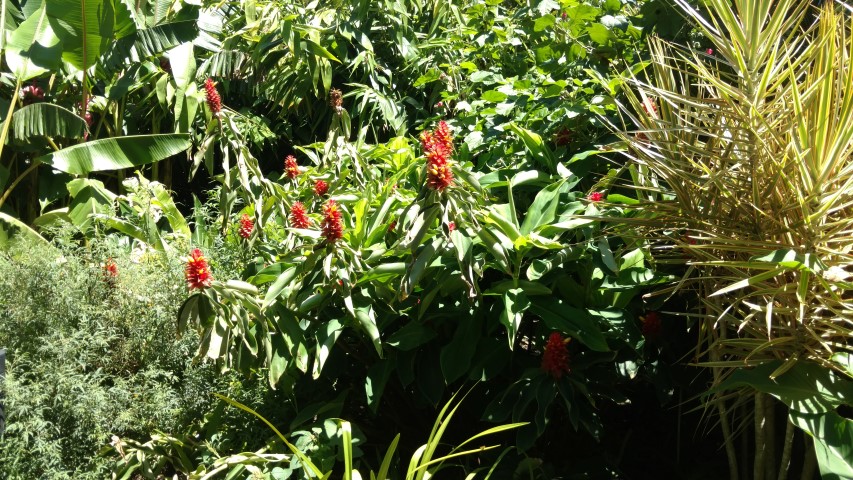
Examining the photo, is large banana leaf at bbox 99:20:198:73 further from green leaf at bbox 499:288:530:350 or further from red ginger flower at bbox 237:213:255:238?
green leaf at bbox 499:288:530:350

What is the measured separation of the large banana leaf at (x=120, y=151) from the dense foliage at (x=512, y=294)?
718 millimetres

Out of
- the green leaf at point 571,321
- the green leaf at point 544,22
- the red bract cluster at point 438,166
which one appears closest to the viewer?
the red bract cluster at point 438,166

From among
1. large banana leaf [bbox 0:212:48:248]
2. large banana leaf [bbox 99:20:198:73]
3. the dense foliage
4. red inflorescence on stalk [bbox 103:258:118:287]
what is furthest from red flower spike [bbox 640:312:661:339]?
large banana leaf [bbox 99:20:198:73]

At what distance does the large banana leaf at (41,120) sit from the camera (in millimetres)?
4770

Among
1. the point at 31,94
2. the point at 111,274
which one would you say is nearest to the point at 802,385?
the point at 111,274

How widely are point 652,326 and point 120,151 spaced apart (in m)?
3.32

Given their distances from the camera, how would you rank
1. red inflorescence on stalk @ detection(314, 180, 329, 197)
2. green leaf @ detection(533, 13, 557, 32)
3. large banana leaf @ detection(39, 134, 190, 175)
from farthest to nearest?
large banana leaf @ detection(39, 134, 190, 175)
green leaf @ detection(533, 13, 557, 32)
red inflorescence on stalk @ detection(314, 180, 329, 197)

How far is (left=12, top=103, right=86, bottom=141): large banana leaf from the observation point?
15.6 ft

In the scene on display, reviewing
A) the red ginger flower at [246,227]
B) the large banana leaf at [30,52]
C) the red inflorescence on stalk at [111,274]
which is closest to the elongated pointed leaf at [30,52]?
the large banana leaf at [30,52]

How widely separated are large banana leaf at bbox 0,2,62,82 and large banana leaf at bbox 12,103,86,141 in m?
0.19

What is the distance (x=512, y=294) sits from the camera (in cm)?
268

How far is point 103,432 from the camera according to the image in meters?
3.00

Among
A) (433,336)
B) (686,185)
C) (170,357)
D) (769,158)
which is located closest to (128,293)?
(170,357)

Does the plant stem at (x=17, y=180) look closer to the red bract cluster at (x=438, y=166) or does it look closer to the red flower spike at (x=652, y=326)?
the red bract cluster at (x=438, y=166)
